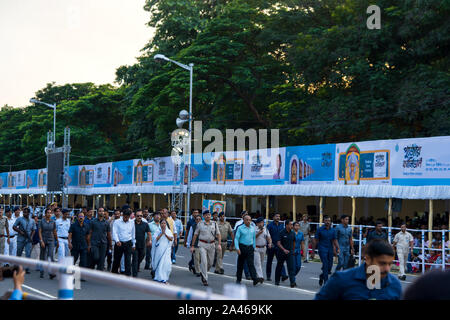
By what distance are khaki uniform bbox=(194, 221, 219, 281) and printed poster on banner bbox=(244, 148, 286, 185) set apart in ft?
42.3

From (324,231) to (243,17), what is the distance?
31139 mm

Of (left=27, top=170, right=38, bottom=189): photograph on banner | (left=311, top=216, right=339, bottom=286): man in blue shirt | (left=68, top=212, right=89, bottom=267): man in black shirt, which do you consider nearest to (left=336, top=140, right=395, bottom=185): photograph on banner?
(left=311, top=216, right=339, bottom=286): man in blue shirt

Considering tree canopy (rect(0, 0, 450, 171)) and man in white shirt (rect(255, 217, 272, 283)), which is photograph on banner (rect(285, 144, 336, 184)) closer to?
tree canopy (rect(0, 0, 450, 171))

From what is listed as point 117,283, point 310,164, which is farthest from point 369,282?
point 310,164

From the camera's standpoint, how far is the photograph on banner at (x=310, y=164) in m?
27.8

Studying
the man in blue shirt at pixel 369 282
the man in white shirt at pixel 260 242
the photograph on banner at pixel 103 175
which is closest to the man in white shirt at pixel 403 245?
the man in white shirt at pixel 260 242

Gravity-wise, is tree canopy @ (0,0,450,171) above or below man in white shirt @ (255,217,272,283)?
above

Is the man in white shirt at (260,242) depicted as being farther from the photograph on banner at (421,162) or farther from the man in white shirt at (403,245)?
the photograph on banner at (421,162)

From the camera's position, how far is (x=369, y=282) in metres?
4.94

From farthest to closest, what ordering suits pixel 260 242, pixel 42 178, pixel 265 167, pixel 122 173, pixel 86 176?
pixel 42 178, pixel 86 176, pixel 122 173, pixel 265 167, pixel 260 242

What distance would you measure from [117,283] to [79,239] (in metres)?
13.8

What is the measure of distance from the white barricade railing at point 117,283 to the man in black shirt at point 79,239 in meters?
11.9

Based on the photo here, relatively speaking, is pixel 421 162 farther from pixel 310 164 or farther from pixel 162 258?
pixel 162 258

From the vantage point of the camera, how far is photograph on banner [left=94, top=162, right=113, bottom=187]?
161 ft
